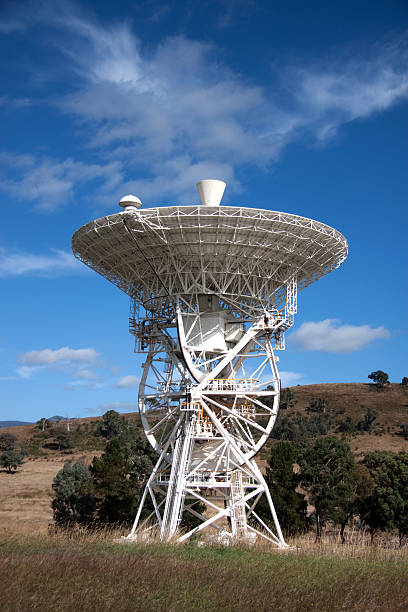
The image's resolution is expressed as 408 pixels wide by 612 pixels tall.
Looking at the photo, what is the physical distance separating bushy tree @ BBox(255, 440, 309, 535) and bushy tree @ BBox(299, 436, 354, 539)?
121cm

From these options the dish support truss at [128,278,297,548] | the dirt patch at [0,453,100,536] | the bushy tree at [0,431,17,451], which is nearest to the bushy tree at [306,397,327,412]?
the dirt patch at [0,453,100,536]

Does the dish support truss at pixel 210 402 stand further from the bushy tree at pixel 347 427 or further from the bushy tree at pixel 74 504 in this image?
the bushy tree at pixel 347 427

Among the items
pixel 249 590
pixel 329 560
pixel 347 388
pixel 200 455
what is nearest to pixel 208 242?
pixel 200 455

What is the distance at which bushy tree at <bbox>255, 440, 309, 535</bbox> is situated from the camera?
4088 cm

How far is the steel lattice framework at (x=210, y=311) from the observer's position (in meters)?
30.0

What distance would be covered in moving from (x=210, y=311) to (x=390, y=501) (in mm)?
17522

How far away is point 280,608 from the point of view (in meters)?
12.1

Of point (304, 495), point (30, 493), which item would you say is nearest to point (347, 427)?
point (30, 493)

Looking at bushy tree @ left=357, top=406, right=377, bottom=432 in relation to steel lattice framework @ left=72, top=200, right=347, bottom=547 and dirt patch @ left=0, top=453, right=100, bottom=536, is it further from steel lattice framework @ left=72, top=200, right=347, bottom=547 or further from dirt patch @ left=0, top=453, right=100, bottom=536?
steel lattice framework @ left=72, top=200, right=347, bottom=547

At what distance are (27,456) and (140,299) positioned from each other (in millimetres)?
62159

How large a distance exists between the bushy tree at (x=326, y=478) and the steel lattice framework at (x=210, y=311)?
479 inches

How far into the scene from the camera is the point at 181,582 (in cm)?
1306

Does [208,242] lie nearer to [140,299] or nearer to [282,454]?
[140,299]

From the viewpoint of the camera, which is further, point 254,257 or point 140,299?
point 140,299
